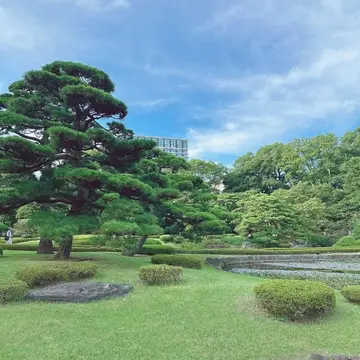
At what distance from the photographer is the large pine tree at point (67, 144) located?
30.1ft

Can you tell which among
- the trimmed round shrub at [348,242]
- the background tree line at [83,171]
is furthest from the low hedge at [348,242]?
the background tree line at [83,171]

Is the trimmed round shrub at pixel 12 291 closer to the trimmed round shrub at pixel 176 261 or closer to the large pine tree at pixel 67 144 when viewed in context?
the large pine tree at pixel 67 144

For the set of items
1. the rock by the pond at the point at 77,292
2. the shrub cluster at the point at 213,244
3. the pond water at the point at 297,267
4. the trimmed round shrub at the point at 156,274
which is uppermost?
the trimmed round shrub at the point at 156,274

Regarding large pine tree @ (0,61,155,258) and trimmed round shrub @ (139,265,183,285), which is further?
large pine tree @ (0,61,155,258)

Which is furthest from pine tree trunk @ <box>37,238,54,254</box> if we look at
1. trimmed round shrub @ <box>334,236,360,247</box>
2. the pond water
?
trimmed round shrub @ <box>334,236,360,247</box>

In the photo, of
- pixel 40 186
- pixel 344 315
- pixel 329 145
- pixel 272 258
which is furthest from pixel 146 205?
pixel 329 145

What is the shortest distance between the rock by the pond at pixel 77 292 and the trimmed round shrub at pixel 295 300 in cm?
243

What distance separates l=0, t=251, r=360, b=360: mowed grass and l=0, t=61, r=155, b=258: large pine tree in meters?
3.88

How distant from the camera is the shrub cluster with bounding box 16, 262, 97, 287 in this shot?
6633 millimetres

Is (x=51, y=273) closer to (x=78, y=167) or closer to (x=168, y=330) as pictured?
(x=168, y=330)

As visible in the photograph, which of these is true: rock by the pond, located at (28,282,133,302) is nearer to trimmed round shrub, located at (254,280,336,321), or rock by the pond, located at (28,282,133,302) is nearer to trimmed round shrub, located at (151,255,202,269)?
trimmed round shrub, located at (254,280,336,321)

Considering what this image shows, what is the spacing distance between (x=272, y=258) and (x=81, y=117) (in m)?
11.8

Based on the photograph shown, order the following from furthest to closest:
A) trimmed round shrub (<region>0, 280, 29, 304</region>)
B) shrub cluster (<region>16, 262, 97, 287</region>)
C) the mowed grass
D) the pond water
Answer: the pond water → shrub cluster (<region>16, 262, 97, 287</region>) → trimmed round shrub (<region>0, 280, 29, 304</region>) → the mowed grass

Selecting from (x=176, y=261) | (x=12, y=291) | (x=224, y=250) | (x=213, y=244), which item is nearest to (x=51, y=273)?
(x=12, y=291)
